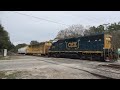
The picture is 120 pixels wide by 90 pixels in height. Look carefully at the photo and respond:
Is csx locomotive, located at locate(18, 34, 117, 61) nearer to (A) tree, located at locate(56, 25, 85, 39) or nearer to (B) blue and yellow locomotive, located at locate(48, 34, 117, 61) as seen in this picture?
(B) blue and yellow locomotive, located at locate(48, 34, 117, 61)

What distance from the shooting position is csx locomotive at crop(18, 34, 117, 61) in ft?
90.2

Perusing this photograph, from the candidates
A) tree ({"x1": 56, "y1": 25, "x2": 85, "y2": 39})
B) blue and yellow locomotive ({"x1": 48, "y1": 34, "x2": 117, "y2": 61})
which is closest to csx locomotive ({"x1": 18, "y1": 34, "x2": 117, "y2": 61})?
blue and yellow locomotive ({"x1": 48, "y1": 34, "x2": 117, "y2": 61})

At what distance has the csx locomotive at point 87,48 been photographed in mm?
27484

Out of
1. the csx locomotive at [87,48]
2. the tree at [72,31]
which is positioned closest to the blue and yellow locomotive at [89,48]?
the csx locomotive at [87,48]

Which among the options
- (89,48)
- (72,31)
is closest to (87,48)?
(89,48)

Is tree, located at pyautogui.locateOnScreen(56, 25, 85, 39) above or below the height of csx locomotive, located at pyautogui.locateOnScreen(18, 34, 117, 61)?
above

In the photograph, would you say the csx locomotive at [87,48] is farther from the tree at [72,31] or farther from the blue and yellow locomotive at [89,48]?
the tree at [72,31]

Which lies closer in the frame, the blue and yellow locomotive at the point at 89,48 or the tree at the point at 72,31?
the blue and yellow locomotive at the point at 89,48

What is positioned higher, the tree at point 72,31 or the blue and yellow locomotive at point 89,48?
the tree at point 72,31

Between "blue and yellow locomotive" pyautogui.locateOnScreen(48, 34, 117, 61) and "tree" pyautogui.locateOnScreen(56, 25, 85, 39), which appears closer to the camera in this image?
"blue and yellow locomotive" pyautogui.locateOnScreen(48, 34, 117, 61)

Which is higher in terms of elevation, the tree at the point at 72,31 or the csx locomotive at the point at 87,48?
the tree at the point at 72,31

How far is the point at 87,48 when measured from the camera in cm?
3025
